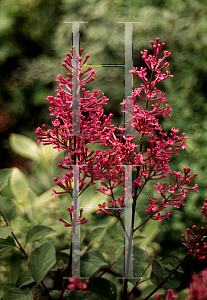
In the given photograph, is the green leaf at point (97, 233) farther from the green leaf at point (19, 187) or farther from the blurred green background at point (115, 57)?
the blurred green background at point (115, 57)

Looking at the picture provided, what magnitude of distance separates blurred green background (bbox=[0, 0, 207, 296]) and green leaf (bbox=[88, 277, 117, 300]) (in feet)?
1.12

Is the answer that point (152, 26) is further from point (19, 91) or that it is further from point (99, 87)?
point (19, 91)

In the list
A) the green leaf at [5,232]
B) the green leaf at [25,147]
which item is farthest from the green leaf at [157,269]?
the green leaf at [25,147]

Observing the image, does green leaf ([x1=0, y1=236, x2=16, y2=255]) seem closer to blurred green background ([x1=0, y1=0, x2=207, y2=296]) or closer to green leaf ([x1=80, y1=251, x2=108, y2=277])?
green leaf ([x1=80, y1=251, x2=108, y2=277])

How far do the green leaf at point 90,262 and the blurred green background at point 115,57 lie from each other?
0.34m

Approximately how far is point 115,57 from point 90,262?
56cm

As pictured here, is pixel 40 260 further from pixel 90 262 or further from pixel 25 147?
Result: pixel 25 147

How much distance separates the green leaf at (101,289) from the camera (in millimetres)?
330

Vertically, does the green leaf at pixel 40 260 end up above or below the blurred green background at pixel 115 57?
below

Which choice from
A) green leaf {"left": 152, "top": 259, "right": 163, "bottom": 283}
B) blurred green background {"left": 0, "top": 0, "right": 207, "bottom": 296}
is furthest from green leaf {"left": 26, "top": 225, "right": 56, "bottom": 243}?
blurred green background {"left": 0, "top": 0, "right": 207, "bottom": 296}

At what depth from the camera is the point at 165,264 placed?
1.21 feet

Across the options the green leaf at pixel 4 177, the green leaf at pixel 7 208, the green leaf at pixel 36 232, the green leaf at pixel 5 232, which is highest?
the green leaf at pixel 4 177

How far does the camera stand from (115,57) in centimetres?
75

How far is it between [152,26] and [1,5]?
0.51 meters
